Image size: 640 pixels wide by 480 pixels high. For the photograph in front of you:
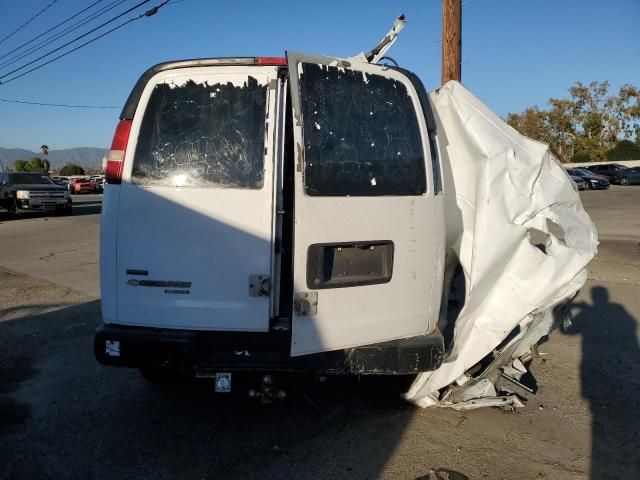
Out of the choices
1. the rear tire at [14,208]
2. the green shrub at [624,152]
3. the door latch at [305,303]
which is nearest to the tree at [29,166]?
the rear tire at [14,208]

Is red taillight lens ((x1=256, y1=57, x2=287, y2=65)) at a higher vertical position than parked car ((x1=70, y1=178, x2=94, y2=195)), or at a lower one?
higher

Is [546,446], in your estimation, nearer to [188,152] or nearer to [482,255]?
[482,255]

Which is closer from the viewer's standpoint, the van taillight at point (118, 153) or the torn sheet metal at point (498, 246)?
the van taillight at point (118, 153)

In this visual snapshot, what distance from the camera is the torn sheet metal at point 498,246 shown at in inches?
138

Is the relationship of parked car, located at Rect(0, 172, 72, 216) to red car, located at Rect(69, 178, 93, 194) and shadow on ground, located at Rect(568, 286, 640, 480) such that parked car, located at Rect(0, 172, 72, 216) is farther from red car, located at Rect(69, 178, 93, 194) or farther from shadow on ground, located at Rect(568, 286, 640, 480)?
red car, located at Rect(69, 178, 93, 194)

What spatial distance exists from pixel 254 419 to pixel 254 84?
225cm

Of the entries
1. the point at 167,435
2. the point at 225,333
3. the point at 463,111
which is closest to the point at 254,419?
the point at 167,435

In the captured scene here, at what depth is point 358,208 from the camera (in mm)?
3045

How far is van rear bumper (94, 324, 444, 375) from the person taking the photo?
3111 millimetres

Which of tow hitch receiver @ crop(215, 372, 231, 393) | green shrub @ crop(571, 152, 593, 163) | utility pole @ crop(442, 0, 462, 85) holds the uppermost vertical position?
green shrub @ crop(571, 152, 593, 163)

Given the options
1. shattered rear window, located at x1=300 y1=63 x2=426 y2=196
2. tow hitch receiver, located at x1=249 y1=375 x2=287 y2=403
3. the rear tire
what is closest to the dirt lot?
tow hitch receiver, located at x1=249 y1=375 x2=287 y2=403

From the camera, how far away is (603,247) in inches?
451

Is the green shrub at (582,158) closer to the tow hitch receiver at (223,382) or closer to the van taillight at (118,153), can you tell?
the tow hitch receiver at (223,382)

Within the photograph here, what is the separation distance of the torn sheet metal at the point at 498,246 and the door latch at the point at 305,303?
1151 mm
